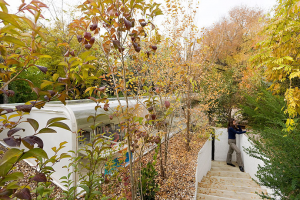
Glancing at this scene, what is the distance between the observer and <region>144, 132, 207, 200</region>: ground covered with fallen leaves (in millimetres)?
3523

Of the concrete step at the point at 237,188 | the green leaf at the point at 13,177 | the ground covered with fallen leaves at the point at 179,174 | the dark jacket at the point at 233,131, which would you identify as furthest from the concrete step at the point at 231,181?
the green leaf at the point at 13,177

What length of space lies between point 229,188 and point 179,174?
209cm

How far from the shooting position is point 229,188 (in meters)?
5.07

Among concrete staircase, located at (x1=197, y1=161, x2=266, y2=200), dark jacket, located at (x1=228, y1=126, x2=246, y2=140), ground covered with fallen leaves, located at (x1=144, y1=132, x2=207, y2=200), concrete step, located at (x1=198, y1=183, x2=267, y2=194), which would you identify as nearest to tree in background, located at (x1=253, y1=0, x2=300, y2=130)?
ground covered with fallen leaves, located at (x1=144, y1=132, x2=207, y2=200)

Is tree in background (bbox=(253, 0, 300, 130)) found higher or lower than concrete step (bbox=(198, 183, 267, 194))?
higher

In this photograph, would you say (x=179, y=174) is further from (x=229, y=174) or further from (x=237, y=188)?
(x=229, y=174)

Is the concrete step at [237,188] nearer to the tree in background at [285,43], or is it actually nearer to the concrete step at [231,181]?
the concrete step at [231,181]

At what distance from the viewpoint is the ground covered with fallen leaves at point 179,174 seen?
11.6 feet

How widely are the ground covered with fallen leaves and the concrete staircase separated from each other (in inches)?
27.3

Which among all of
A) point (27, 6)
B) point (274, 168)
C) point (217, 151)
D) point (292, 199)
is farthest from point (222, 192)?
point (27, 6)

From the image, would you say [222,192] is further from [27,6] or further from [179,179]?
[27,6]

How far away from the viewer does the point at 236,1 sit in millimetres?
17266

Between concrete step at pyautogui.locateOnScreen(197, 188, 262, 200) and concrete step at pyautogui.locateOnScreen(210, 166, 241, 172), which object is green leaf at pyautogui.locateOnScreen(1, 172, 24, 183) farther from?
concrete step at pyautogui.locateOnScreen(210, 166, 241, 172)

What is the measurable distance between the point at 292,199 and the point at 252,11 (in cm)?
2013
